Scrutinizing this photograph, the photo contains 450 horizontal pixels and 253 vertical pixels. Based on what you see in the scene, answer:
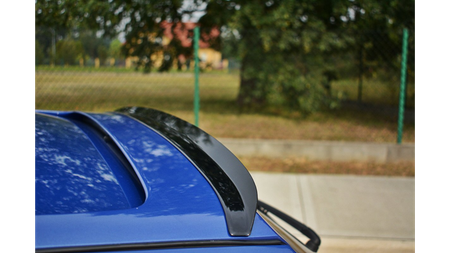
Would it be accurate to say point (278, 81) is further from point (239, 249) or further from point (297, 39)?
point (239, 249)

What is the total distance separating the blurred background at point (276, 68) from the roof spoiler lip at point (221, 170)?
5.11 metres

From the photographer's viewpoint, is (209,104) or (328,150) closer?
(328,150)

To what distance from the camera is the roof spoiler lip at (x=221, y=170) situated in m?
1.10

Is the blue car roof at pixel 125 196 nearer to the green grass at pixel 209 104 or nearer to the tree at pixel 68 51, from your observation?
the tree at pixel 68 51

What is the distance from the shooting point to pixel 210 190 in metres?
1.17

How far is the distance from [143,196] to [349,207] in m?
3.56

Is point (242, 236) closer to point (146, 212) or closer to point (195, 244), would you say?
point (195, 244)

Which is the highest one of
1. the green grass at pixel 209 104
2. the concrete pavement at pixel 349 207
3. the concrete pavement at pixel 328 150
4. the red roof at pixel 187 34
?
the red roof at pixel 187 34

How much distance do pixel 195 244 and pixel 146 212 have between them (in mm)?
174

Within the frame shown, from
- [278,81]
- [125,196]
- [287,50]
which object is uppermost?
[287,50]

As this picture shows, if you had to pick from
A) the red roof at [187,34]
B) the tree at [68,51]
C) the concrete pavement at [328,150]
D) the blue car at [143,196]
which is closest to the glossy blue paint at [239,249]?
the blue car at [143,196]

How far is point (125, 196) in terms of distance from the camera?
1.17m

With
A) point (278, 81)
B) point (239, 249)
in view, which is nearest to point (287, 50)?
point (278, 81)
